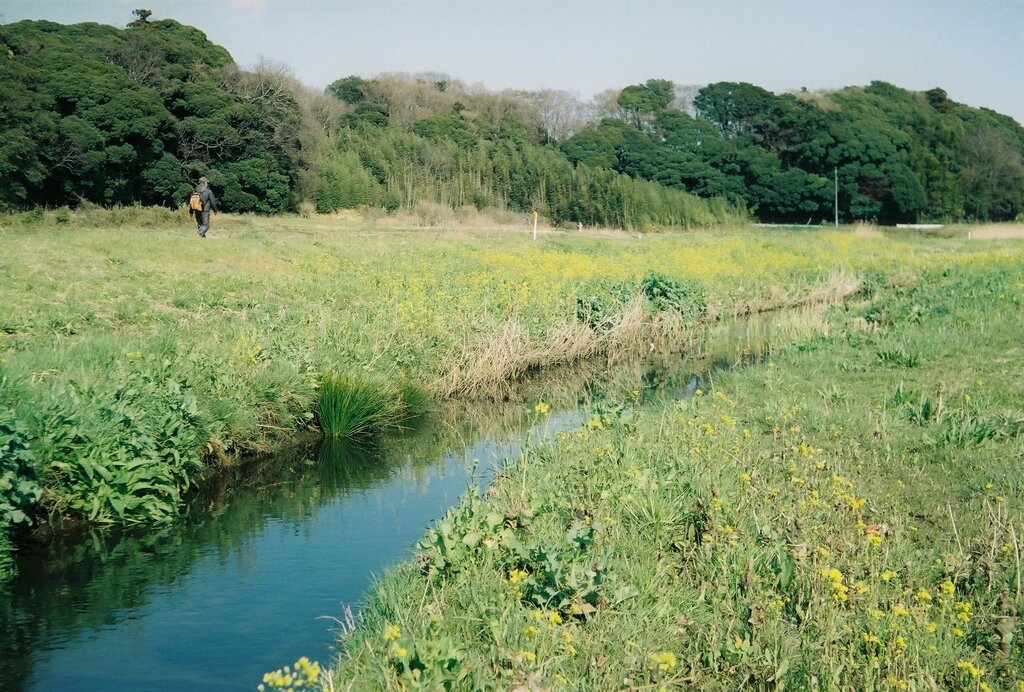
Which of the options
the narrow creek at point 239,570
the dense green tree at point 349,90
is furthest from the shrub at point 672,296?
the dense green tree at point 349,90

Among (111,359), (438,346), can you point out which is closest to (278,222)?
(438,346)

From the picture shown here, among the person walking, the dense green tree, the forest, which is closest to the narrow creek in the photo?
the person walking

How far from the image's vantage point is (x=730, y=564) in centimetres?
636

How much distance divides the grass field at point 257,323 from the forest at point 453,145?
6.09 metres

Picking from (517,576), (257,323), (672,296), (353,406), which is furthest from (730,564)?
(672,296)

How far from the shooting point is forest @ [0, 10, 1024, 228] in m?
37.0

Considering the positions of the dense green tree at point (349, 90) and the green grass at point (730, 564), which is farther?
the dense green tree at point (349, 90)

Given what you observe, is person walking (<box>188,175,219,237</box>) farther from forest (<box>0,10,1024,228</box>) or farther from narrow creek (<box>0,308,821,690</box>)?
narrow creek (<box>0,308,821,690</box>)

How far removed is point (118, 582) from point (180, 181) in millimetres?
35370

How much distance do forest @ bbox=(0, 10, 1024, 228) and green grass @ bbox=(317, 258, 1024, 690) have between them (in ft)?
102

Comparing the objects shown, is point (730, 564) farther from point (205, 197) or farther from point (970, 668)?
point (205, 197)

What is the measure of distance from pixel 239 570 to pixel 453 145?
174 feet

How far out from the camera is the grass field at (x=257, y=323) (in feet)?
29.9

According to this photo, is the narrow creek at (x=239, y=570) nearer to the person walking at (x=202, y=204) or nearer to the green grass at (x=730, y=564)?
the green grass at (x=730, y=564)
